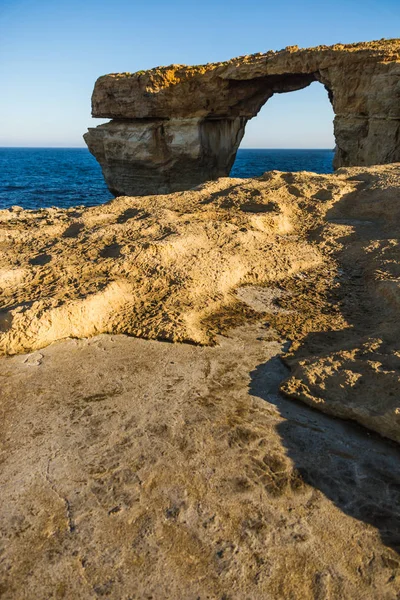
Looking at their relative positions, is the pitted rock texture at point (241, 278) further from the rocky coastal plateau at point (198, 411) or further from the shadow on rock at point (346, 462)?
the shadow on rock at point (346, 462)

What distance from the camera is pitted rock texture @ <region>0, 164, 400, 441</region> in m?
3.80

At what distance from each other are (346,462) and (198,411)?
3.70 ft

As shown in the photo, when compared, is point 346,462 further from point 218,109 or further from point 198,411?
point 218,109

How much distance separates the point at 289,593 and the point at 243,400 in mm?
1538

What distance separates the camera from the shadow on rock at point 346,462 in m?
2.49

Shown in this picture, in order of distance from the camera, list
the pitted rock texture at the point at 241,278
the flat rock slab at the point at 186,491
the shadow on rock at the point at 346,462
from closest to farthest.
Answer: the flat rock slab at the point at 186,491 → the shadow on rock at the point at 346,462 → the pitted rock texture at the point at 241,278

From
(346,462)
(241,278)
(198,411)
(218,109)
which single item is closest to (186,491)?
(198,411)

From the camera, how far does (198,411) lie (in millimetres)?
3328

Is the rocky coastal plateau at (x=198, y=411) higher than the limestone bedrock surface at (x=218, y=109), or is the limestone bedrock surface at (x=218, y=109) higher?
the limestone bedrock surface at (x=218, y=109)

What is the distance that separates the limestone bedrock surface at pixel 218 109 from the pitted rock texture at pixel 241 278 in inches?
472

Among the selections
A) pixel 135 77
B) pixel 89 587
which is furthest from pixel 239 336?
pixel 135 77

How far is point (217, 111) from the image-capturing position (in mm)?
21953

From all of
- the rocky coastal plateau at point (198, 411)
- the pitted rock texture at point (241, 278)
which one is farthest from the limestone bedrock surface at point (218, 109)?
the rocky coastal plateau at point (198, 411)

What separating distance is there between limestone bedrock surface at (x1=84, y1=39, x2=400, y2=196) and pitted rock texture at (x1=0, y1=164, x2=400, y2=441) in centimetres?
1200
